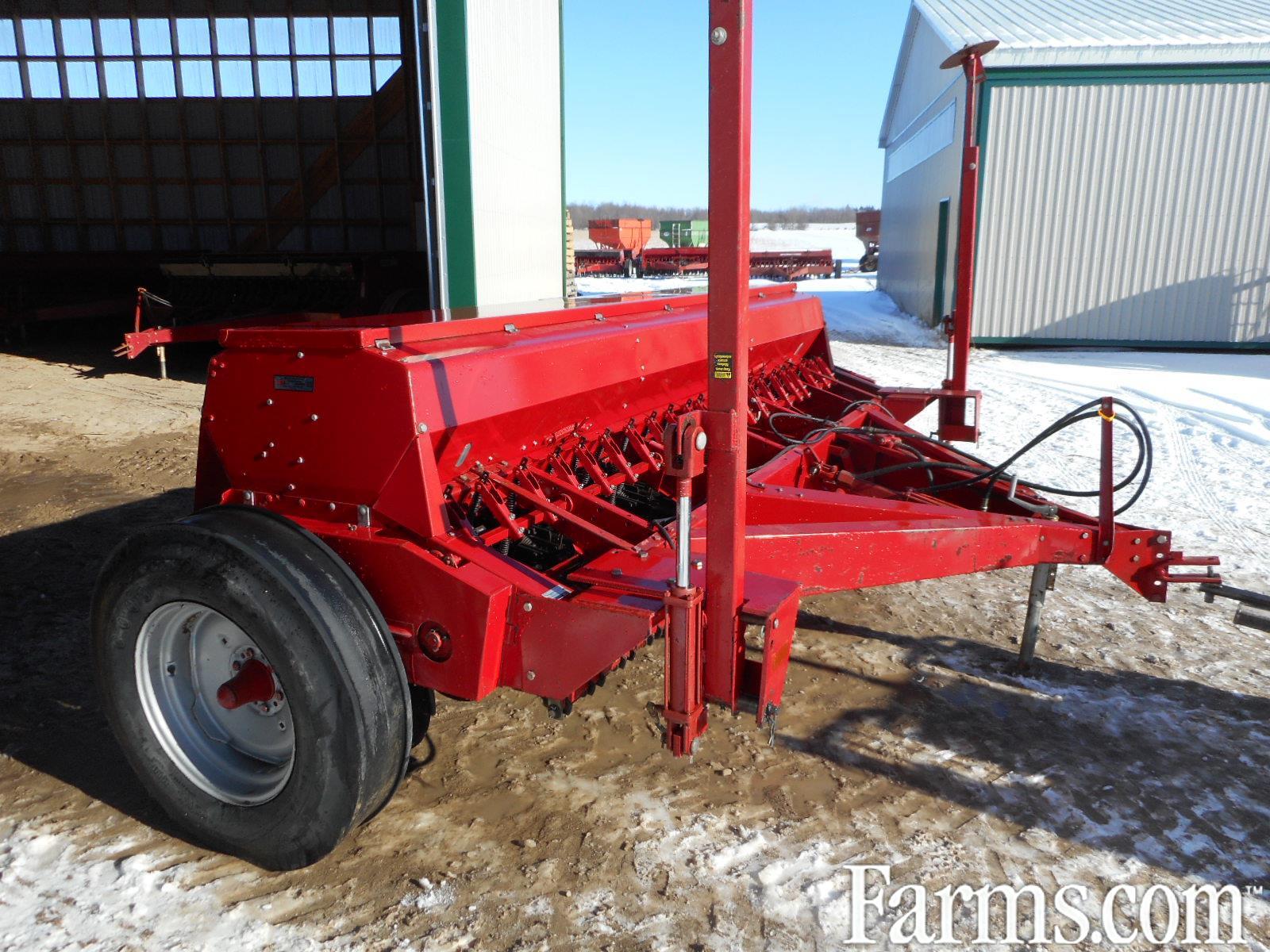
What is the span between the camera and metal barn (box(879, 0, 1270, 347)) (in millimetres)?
11562

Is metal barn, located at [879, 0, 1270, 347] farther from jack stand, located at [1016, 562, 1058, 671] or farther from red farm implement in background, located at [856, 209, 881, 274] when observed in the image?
red farm implement in background, located at [856, 209, 881, 274]

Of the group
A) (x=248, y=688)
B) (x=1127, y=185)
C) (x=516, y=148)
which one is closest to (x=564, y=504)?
(x=248, y=688)

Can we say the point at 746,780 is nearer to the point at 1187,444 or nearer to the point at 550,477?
the point at 550,477

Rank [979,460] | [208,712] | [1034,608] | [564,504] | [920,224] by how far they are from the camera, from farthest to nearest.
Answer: [920,224] < [979,460] < [1034,608] < [564,504] < [208,712]

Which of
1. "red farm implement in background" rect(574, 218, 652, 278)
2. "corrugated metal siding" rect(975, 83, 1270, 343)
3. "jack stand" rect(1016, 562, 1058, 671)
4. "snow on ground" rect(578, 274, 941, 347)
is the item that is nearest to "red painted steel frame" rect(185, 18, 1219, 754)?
"jack stand" rect(1016, 562, 1058, 671)

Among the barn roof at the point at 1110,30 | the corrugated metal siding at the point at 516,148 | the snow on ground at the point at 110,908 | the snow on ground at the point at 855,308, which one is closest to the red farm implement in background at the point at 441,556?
the snow on ground at the point at 110,908

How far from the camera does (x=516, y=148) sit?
820cm

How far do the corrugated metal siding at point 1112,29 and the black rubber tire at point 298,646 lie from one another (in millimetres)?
11944

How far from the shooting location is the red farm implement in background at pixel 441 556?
2125 mm

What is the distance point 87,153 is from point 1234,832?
1357cm

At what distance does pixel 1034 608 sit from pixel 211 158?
1168 centimetres

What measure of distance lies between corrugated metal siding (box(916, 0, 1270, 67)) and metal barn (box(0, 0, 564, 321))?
6919mm

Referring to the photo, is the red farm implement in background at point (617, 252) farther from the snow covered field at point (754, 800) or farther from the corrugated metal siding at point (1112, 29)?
the snow covered field at point (754, 800)

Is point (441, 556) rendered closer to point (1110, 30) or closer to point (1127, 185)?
point (1127, 185)
